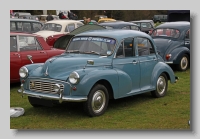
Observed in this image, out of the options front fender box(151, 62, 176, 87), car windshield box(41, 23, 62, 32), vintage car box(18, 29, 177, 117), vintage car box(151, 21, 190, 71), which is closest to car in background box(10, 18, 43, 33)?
car windshield box(41, 23, 62, 32)

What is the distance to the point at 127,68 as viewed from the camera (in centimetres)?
718

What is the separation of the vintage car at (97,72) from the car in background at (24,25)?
24.5 ft

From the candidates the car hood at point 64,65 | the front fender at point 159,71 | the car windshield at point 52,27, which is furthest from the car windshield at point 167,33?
the car hood at point 64,65

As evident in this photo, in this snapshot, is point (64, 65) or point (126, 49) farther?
point (126, 49)

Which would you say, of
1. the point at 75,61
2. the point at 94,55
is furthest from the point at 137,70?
the point at 75,61

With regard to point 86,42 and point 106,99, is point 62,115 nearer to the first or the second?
point 106,99

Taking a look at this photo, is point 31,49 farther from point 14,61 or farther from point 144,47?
point 144,47

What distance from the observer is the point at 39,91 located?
6480 mm

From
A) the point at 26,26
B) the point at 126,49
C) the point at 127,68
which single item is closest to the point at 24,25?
the point at 26,26

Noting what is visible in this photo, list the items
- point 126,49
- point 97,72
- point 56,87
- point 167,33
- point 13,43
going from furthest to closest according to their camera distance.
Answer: point 167,33 < point 13,43 < point 126,49 < point 97,72 < point 56,87

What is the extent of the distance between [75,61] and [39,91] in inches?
33.8

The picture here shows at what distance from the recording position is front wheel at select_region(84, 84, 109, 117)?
6316 mm

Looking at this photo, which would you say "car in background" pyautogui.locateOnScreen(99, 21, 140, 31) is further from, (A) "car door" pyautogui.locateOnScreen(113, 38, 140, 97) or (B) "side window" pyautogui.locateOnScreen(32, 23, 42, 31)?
(A) "car door" pyautogui.locateOnScreen(113, 38, 140, 97)

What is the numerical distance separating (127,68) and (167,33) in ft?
→ 18.7
